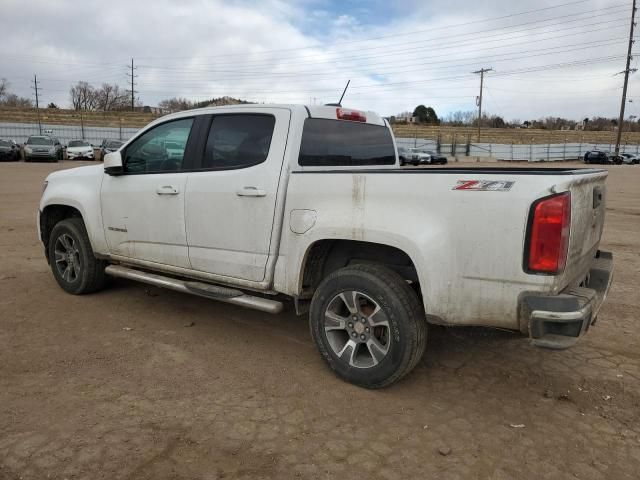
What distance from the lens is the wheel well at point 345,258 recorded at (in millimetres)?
3516

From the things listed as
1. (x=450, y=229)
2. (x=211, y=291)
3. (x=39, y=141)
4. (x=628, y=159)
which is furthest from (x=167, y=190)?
(x=628, y=159)

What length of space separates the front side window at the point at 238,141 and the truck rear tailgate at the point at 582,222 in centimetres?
210

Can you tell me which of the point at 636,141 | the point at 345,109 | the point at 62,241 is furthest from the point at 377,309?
the point at 636,141

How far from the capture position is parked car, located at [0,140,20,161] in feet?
103

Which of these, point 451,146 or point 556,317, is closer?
point 556,317

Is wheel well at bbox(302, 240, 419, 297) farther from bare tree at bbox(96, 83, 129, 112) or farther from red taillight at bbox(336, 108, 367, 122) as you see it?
bare tree at bbox(96, 83, 129, 112)

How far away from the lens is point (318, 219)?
3.52m

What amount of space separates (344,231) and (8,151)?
34163 mm

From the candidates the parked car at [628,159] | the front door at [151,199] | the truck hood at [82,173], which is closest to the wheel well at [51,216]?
the truck hood at [82,173]

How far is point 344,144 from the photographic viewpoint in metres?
4.36

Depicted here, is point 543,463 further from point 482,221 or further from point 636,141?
point 636,141

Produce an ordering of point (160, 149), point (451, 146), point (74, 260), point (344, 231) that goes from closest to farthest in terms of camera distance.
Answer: point (344, 231) → point (160, 149) → point (74, 260) → point (451, 146)

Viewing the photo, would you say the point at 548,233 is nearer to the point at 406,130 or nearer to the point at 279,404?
the point at 279,404

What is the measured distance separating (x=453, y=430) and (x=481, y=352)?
129cm
